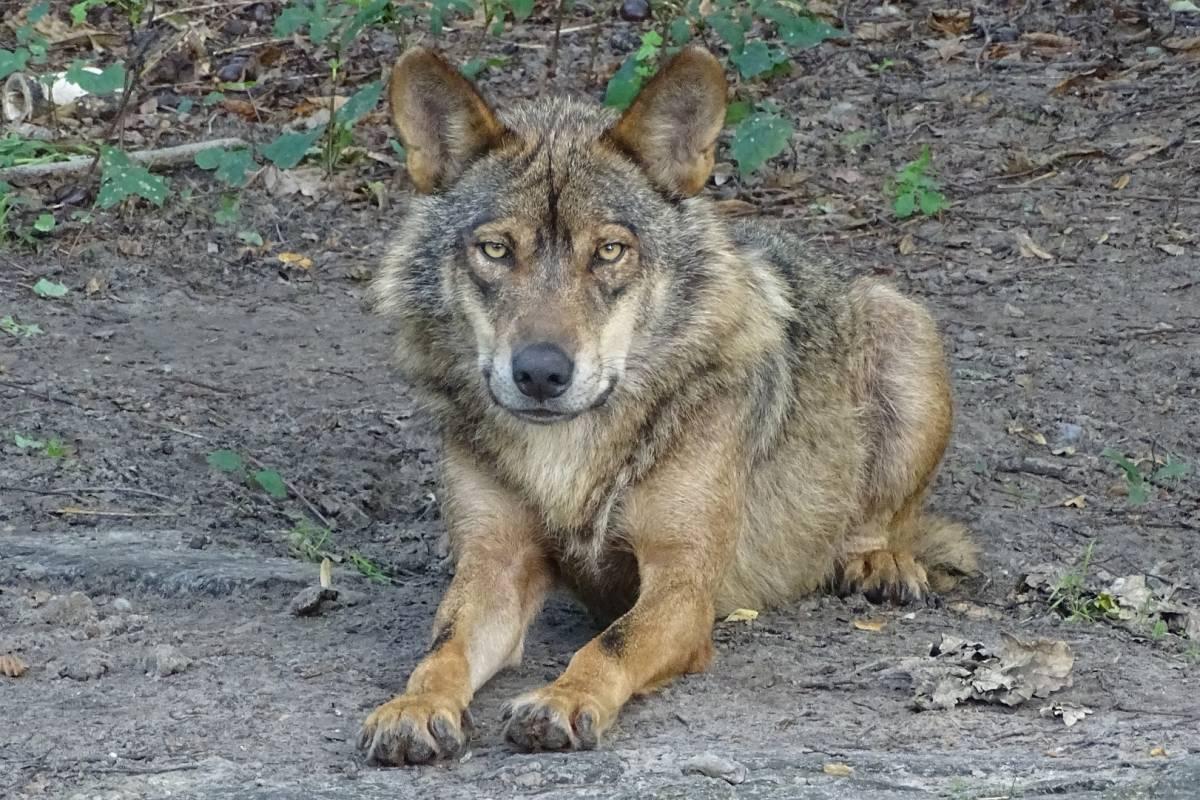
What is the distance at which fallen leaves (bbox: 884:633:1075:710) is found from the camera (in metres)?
4.83

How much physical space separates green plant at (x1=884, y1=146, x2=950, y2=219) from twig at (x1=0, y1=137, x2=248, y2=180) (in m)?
3.93

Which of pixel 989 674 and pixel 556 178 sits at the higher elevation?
pixel 556 178

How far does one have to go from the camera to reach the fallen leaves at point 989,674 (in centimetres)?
483

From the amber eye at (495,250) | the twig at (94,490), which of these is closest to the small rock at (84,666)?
the amber eye at (495,250)

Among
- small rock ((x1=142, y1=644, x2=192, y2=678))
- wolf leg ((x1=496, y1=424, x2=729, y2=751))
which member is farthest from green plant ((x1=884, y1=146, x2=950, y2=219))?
small rock ((x1=142, y1=644, x2=192, y2=678))

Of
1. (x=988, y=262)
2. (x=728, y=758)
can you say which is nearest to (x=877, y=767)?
(x=728, y=758)

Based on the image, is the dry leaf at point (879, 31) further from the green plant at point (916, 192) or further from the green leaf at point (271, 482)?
the green leaf at point (271, 482)

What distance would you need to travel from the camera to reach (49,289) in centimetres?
923

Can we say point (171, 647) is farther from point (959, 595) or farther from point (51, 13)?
point (51, 13)

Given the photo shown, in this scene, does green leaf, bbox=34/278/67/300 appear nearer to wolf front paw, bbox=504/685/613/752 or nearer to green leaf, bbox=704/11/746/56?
green leaf, bbox=704/11/746/56

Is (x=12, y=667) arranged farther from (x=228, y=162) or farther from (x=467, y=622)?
(x=228, y=162)

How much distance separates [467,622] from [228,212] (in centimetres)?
557

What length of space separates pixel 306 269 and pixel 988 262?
3.90m

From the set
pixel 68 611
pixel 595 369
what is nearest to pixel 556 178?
pixel 595 369
